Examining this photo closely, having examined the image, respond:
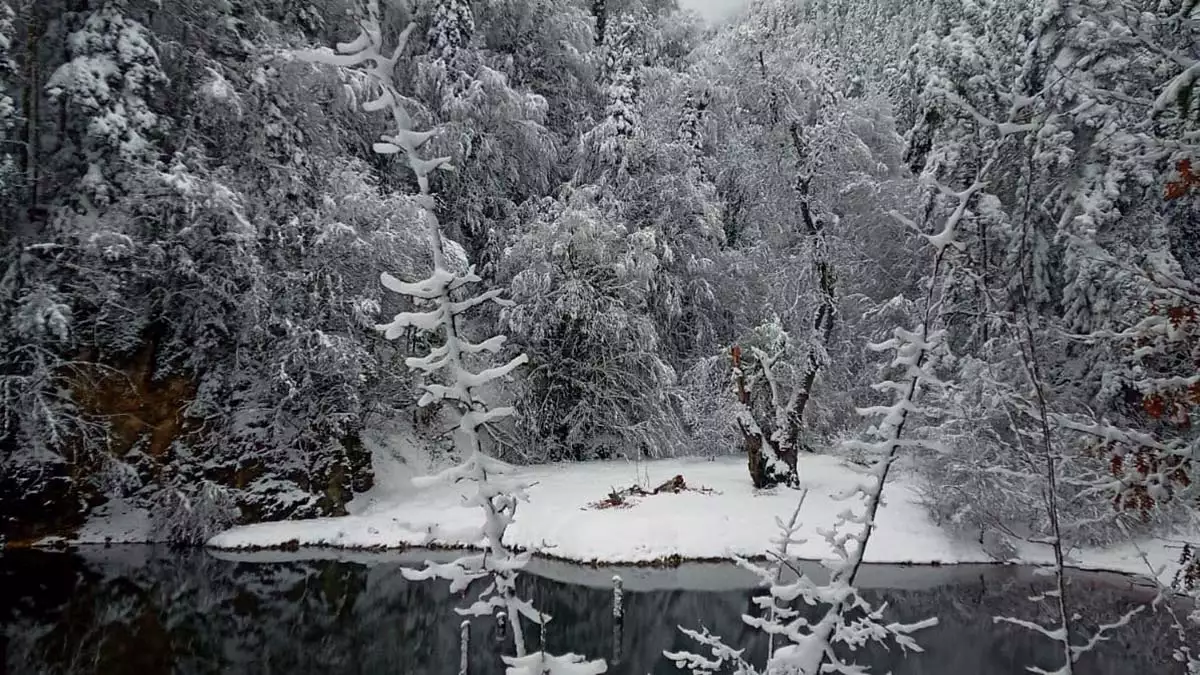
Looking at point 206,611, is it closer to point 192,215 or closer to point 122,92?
point 192,215

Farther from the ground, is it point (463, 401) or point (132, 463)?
point (463, 401)

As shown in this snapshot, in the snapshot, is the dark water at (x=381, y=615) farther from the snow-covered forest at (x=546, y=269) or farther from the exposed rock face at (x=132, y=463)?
the exposed rock face at (x=132, y=463)

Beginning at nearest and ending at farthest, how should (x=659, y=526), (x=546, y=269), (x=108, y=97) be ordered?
(x=108, y=97)
(x=659, y=526)
(x=546, y=269)

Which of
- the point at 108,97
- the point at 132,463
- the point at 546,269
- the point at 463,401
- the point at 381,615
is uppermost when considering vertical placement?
the point at 108,97

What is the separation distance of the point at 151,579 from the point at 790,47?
1187 cm

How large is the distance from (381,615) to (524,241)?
676 centimetres

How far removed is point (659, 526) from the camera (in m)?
9.95

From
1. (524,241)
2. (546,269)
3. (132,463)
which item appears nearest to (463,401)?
(132,463)

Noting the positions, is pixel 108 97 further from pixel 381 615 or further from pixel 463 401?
pixel 463 401

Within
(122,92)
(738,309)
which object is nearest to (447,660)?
(122,92)

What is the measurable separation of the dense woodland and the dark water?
0.94m

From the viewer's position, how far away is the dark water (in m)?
6.95

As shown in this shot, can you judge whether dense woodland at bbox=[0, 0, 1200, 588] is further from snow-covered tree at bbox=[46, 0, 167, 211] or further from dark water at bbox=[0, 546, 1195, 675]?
dark water at bbox=[0, 546, 1195, 675]

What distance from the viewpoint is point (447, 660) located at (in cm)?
707
